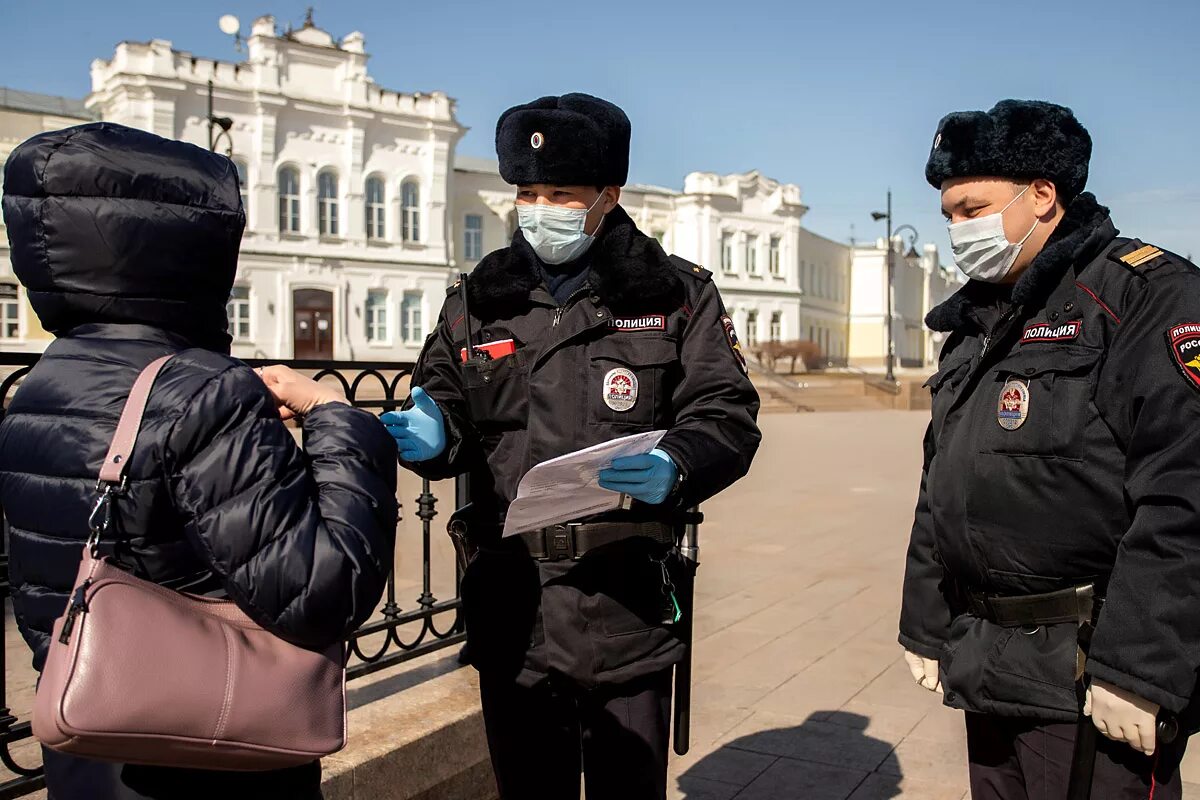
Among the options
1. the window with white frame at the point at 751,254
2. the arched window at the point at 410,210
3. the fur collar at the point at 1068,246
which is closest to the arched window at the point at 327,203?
the arched window at the point at 410,210

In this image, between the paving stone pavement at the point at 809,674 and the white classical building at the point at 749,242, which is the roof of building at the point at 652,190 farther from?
the paving stone pavement at the point at 809,674

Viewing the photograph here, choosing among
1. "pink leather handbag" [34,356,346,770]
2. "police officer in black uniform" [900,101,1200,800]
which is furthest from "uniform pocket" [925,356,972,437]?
"pink leather handbag" [34,356,346,770]

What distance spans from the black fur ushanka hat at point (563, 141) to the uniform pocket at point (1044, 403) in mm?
1103

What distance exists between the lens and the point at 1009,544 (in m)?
2.36

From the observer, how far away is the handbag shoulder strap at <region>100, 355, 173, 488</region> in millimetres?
1666

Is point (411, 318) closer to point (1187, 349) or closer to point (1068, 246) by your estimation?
point (1068, 246)

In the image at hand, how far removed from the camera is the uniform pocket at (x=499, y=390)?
8.95 ft

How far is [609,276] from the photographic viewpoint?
8.89 ft

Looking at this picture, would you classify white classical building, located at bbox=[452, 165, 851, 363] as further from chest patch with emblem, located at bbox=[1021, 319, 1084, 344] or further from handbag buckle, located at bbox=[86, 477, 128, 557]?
handbag buckle, located at bbox=[86, 477, 128, 557]

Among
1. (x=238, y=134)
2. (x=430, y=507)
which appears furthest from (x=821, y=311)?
(x=430, y=507)

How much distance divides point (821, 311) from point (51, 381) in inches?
2815

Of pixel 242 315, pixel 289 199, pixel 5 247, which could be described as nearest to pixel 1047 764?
pixel 5 247

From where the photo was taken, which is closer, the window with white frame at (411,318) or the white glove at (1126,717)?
the white glove at (1126,717)

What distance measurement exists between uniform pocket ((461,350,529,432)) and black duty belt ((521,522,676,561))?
0.99 feet
